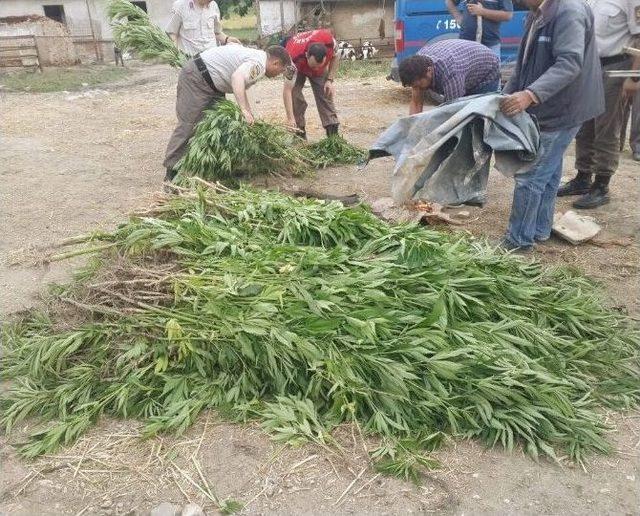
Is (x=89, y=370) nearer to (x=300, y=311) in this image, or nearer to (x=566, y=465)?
(x=300, y=311)

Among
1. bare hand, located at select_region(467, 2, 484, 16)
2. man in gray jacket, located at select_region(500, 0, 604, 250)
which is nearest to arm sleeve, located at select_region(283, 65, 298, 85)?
bare hand, located at select_region(467, 2, 484, 16)

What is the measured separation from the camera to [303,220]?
358cm

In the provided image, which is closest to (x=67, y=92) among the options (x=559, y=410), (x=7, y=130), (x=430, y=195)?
(x=7, y=130)

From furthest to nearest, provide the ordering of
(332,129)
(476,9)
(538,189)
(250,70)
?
(332,129)
(476,9)
(250,70)
(538,189)

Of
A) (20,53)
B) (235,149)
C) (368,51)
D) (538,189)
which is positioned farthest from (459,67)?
(20,53)

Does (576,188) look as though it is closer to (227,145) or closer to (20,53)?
(227,145)

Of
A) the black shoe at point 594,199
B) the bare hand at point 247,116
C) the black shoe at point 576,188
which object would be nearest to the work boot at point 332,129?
the bare hand at point 247,116

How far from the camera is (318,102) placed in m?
6.98

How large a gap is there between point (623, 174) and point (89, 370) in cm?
544

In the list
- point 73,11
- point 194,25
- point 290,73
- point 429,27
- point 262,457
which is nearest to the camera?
point 262,457

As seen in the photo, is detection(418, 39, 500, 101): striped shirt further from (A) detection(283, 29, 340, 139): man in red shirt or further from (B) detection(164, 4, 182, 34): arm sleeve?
(B) detection(164, 4, 182, 34): arm sleeve

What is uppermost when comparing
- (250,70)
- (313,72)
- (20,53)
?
(250,70)

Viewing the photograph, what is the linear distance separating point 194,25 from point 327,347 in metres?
5.06

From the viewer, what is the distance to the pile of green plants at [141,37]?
260 inches
